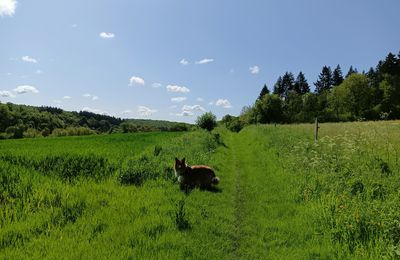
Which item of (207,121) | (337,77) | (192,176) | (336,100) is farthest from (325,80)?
(192,176)

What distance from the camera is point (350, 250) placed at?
6.32 metres

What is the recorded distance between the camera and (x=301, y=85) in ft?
384

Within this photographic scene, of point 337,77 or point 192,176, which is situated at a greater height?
point 337,77

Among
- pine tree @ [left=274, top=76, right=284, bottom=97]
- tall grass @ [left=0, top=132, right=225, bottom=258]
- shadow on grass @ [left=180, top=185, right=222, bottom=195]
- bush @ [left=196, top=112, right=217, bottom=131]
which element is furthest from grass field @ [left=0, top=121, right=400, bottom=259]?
pine tree @ [left=274, top=76, right=284, bottom=97]

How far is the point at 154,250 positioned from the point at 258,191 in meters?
6.06

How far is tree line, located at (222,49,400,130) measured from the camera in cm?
7500

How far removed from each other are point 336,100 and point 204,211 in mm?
84437

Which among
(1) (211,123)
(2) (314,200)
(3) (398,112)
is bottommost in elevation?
(2) (314,200)

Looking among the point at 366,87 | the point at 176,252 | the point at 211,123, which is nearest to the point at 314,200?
the point at 176,252

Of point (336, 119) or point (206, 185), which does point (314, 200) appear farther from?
point (336, 119)

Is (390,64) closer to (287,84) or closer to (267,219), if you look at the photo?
(287,84)

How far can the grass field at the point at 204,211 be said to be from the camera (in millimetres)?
6363

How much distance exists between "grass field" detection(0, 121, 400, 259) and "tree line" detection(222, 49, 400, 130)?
Answer: 57480mm

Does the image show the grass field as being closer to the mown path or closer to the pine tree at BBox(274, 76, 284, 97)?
the mown path
